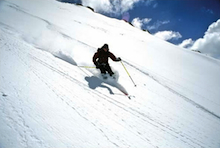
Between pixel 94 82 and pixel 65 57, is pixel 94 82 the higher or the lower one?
the lower one

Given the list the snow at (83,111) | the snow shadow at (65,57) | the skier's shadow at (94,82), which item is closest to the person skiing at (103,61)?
the snow at (83,111)

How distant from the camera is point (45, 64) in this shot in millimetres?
5734

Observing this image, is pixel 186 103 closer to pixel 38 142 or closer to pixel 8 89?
pixel 38 142

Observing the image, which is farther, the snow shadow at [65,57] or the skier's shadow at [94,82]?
the snow shadow at [65,57]

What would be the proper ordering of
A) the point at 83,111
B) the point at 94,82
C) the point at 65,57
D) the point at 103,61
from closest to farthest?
the point at 83,111 → the point at 94,82 → the point at 103,61 → the point at 65,57

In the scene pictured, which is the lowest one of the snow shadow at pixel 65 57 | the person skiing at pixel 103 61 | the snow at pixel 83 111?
the snow at pixel 83 111

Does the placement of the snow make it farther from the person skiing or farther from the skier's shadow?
the person skiing

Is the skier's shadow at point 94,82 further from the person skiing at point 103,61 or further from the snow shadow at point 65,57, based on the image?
the snow shadow at point 65,57

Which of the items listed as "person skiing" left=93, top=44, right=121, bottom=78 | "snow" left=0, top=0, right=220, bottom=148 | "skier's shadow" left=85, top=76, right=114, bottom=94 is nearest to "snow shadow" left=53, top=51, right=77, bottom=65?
"snow" left=0, top=0, right=220, bottom=148

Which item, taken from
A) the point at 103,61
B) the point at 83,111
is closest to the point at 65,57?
the point at 103,61

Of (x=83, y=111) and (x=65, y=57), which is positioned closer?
(x=83, y=111)

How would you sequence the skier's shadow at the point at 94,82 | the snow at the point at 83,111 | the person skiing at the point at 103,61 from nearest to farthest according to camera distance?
the snow at the point at 83,111, the skier's shadow at the point at 94,82, the person skiing at the point at 103,61

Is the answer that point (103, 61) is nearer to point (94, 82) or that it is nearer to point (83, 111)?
point (94, 82)

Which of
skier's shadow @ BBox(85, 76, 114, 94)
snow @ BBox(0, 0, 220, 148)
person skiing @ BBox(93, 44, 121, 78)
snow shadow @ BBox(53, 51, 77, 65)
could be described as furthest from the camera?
snow shadow @ BBox(53, 51, 77, 65)
